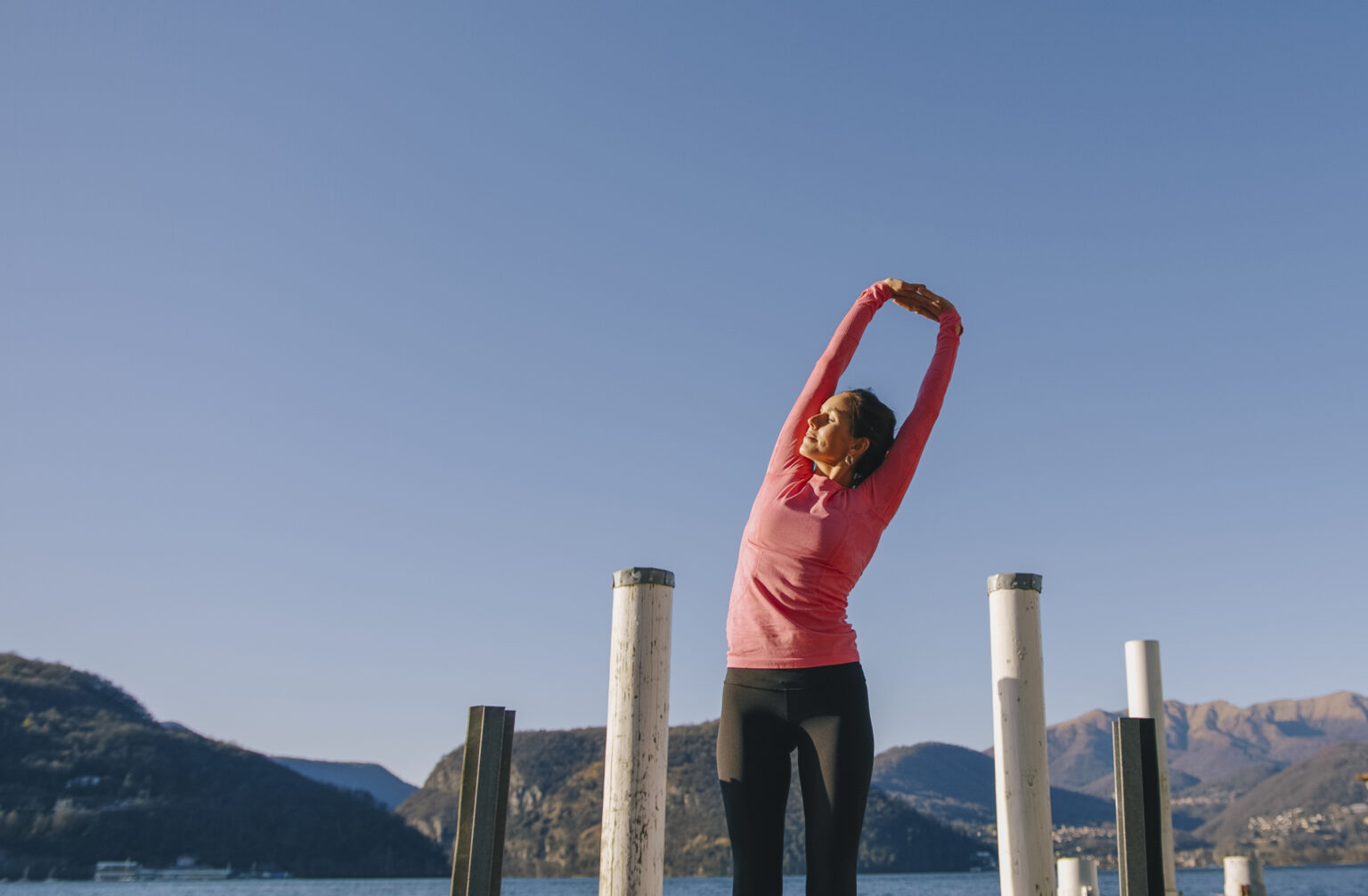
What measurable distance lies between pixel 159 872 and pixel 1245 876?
16025cm

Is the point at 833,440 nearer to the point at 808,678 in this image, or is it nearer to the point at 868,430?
the point at 868,430

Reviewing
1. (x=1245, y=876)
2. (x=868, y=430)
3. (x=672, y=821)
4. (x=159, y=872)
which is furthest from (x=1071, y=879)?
(x=159, y=872)

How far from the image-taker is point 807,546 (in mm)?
3422

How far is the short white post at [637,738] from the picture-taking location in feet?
14.9

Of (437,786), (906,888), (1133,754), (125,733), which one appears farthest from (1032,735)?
(437,786)

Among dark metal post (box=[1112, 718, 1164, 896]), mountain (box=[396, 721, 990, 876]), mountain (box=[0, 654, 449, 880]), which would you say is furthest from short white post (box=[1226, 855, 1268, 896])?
mountain (box=[0, 654, 449, 880])

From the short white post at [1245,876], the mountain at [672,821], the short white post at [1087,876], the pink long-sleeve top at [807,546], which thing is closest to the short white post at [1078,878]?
the short white post at [1087,876]

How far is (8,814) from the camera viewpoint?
13512 cm

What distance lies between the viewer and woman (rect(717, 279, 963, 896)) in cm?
322

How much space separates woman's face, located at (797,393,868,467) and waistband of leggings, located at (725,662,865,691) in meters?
0.76

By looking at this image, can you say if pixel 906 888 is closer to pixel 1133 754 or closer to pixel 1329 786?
pixel 1329 786

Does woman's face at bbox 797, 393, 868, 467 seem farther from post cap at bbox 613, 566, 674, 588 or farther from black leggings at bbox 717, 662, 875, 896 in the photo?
post cap at bbox 613, 566, 674, 588

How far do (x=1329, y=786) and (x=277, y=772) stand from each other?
190683 millimetres

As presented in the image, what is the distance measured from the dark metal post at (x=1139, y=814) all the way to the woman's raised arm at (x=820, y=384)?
146cm
